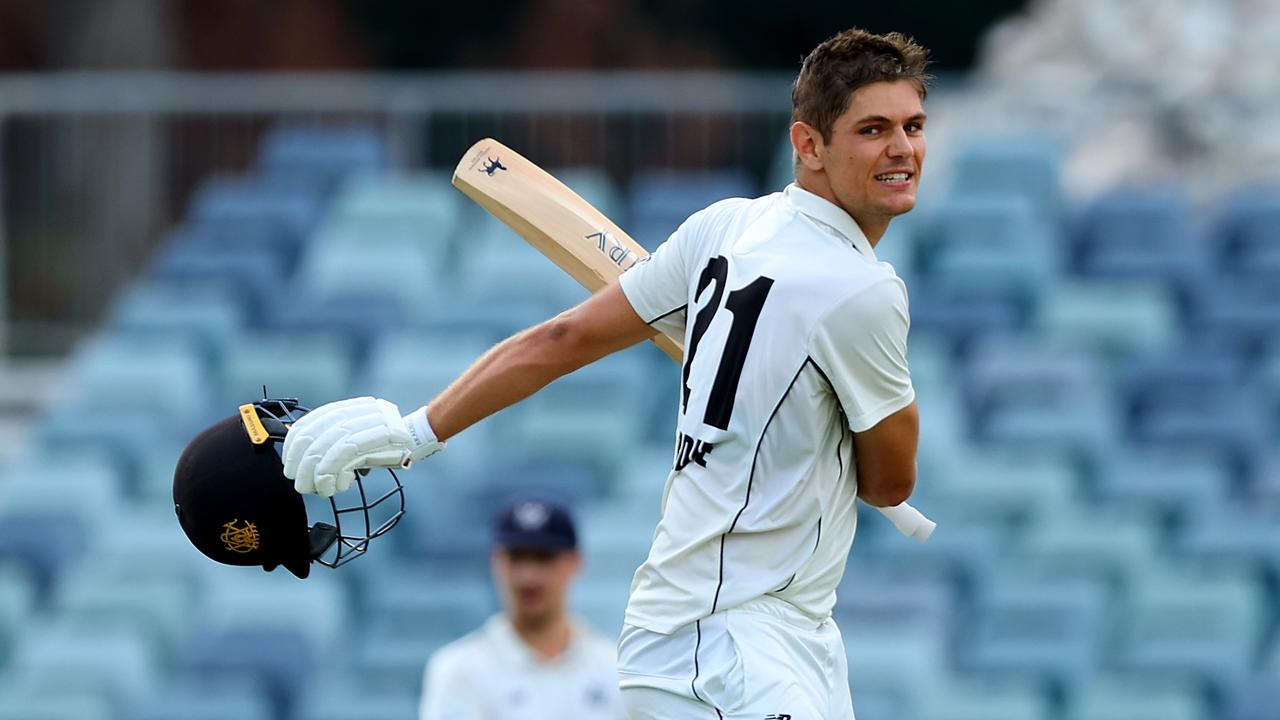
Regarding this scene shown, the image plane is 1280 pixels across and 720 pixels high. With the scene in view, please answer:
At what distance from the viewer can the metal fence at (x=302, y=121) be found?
9453mm

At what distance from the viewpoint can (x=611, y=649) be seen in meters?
5.06

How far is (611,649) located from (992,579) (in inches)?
96.9

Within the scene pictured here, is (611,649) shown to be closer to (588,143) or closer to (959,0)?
(588,143)

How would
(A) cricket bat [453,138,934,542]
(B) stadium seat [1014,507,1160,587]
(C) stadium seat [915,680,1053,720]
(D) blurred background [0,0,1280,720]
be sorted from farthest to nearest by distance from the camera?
1. (B) stadium seat [1014,507,1160,587]
2. (D) blurred background [0,0,1280,720]
3. (C) stadium seat [915,680,1053,720]
4. (A) cricket bat [453,138,934,542]

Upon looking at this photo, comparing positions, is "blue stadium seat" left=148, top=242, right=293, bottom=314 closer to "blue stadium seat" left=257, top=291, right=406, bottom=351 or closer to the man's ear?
"blue stadium seat" left=257, top=291, right=406, bottom=351

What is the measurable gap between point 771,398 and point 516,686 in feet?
7.24

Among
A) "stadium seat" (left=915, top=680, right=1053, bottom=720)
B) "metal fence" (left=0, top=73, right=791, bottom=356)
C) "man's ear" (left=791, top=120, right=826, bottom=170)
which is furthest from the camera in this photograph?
"metal fence" (left=0, top=73, right=791, bottom=356)

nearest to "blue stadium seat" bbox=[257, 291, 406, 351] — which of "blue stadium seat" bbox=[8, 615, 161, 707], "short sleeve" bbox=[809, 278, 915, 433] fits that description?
"blue stadium seat" bbox=[8, 615, 161, 707]

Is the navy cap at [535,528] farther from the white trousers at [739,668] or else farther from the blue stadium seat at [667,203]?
the blue stadium seat at [667,203]

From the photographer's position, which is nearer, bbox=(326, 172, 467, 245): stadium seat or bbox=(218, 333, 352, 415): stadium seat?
bbox=(218, 333, 352, 415): stadium seat

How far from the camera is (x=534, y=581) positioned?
16.4 feet

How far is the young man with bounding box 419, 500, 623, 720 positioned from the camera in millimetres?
4898

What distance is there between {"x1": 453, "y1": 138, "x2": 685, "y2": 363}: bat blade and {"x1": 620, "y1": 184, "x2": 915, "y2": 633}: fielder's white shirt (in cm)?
39

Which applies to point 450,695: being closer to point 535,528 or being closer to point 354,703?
point 535,528
